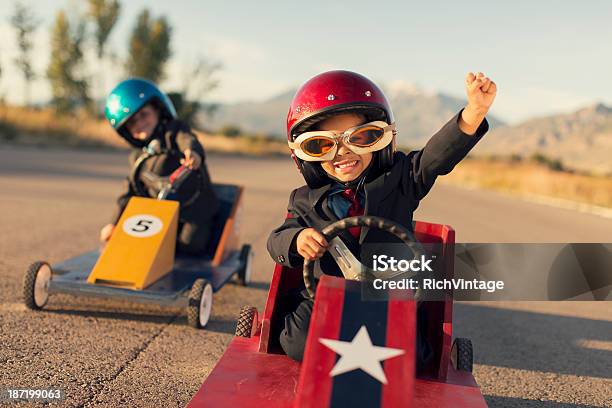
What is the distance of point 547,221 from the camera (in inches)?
551

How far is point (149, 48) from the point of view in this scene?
5278 centimetres

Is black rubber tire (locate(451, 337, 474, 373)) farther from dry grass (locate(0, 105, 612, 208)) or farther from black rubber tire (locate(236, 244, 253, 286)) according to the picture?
dry grass (locate(0, 105, 612, 208))

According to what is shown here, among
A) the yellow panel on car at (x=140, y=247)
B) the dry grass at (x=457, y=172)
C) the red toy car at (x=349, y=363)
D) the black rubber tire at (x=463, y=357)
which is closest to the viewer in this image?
the red toy car at (x=349, y=363)

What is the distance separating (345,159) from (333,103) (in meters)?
0.28

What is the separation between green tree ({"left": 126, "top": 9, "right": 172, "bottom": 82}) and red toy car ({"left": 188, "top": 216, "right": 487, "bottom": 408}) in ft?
171

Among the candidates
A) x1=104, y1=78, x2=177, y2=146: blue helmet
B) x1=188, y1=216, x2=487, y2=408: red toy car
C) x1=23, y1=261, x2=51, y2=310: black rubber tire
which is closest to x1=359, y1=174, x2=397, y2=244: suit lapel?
x1=188, y1=216, x2=487, y2=408: red toy car

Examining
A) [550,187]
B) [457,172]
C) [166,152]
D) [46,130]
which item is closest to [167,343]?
[166,152]

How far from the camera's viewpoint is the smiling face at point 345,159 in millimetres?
3141

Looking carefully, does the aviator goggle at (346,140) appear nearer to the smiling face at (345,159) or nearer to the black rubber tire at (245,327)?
the smiling face at (345,159)

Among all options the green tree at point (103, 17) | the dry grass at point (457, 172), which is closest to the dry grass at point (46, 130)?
the dry grass at point (457, 172)

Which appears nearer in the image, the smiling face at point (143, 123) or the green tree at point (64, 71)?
the smiling face at point (143, 123)

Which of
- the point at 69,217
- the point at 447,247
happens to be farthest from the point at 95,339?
the point at 69,217

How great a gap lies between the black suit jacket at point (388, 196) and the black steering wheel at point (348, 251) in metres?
0.23

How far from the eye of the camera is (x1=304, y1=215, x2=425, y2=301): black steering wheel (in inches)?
105
